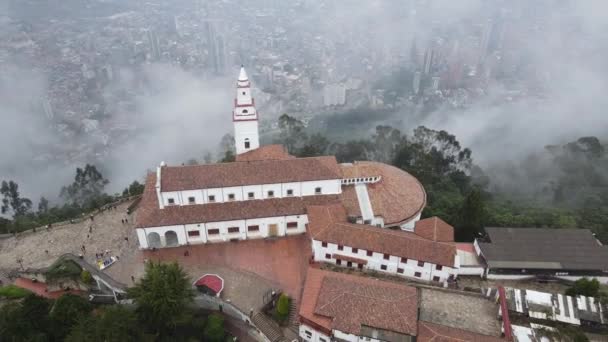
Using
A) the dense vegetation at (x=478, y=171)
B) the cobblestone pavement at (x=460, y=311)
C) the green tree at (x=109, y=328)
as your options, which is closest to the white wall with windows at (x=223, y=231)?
the green tree at (x=109, y=328)

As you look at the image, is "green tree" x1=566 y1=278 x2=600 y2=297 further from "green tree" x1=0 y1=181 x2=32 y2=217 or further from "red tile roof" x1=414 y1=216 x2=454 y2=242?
"green tree" x1=0 y1=181 x2=32 y2=217

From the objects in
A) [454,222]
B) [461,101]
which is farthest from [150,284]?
[461,101]

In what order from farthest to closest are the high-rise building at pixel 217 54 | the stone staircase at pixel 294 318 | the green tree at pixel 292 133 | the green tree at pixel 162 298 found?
the high-rise building at pixel 217 54 → the green tree at pixel 292 133 → the stone staircase at pixel 294 318 → the green tree at pixel 162 298

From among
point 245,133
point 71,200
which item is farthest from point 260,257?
point 71,200

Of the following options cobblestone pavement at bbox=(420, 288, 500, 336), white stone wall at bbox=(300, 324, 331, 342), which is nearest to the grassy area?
white stone wall at bbox=(300, 324, 331, 342)

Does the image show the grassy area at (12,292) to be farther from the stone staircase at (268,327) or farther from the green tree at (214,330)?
the stone staircase at (268,327)

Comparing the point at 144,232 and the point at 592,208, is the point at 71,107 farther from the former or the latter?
the point at 592,208
